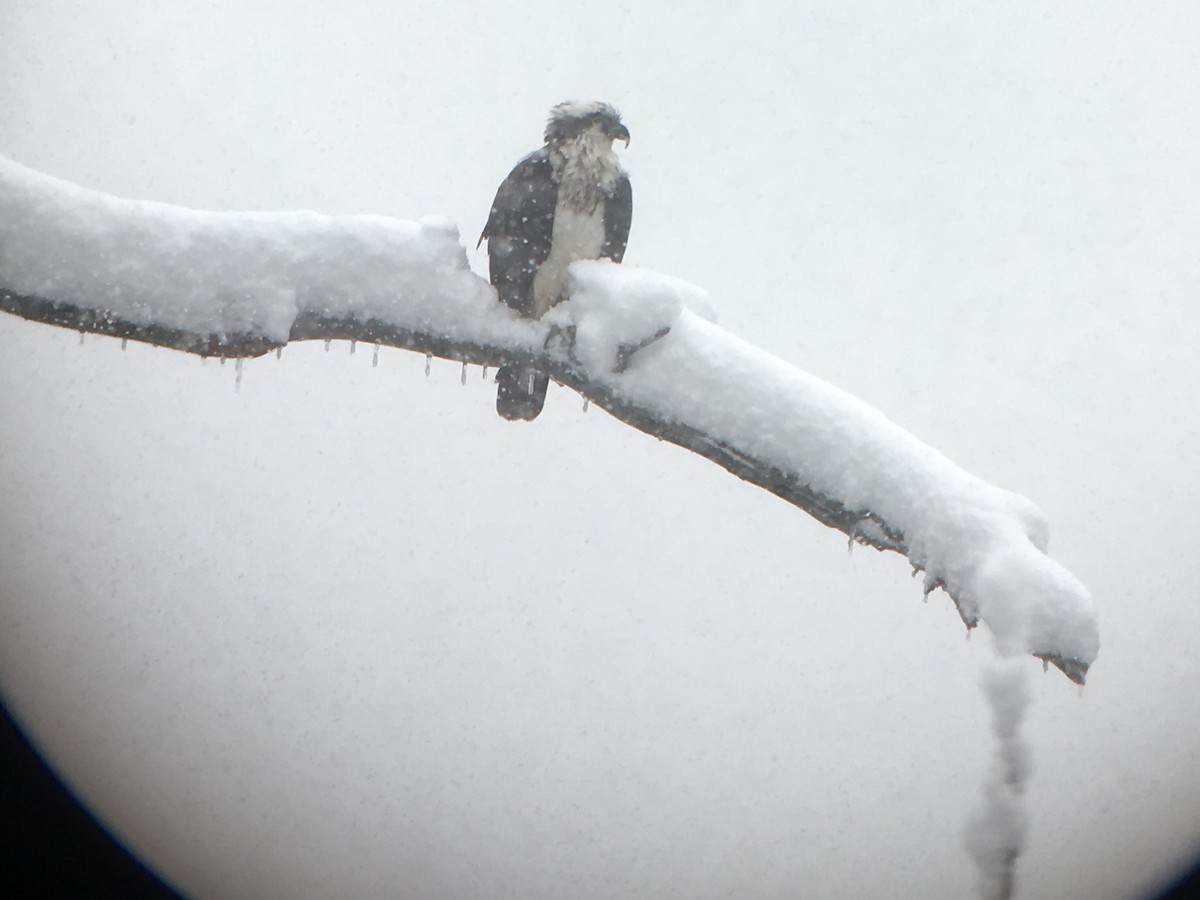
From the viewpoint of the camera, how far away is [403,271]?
1.97 metres

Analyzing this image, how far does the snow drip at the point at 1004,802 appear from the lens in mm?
1830

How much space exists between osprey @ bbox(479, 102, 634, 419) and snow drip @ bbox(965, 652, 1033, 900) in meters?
1.61

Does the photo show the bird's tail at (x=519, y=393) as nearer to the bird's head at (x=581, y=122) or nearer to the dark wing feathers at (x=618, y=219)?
the dark wing feathers at (x=618, y=219)

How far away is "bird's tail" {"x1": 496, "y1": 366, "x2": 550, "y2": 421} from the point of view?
2850 millimetres

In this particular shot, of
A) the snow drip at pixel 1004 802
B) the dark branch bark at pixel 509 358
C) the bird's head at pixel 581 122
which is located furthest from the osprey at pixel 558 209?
the snow drip at pixel 1004 802

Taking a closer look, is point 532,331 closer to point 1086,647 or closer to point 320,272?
point 320,272

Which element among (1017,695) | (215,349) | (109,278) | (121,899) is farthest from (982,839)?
(121,899)

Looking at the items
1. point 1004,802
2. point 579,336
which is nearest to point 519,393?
point 579,336

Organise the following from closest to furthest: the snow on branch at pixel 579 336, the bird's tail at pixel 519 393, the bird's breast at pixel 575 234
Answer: the snow on branch at pixel 579 336, the bird's tail at pixel 519 393, the bird's breast at pixel 575 234

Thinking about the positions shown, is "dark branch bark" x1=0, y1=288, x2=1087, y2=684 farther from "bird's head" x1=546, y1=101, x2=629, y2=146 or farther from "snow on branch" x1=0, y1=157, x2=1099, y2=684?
"bird's head" x1=546, y1=101, x2=629, y2=146

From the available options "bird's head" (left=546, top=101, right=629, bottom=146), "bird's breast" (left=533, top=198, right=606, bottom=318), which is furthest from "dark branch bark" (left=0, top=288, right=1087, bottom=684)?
"bird's head" (left=546, top=101, right=629, bottom=146)

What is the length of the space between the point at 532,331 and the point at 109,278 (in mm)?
895

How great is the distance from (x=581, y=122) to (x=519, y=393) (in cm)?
114

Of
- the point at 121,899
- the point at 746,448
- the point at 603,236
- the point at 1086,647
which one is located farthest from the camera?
the point at 603,236
